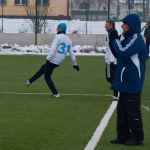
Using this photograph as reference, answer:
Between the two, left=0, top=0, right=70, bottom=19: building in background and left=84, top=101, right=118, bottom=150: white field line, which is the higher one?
left=0, top=0, right=70, bottom=19: building in background

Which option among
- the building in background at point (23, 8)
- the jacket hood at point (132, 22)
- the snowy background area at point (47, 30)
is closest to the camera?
the jacket hood at point (132, 22)

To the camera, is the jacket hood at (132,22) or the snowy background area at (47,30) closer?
the jacket hood at (132,22)

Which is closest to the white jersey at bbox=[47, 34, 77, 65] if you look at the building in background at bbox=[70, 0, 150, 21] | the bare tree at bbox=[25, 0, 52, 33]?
the bare tree at bbox=[25, 0, 52, 33]

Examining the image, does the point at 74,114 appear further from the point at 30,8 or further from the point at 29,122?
the point at 30,8

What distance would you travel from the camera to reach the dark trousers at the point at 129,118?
910cm

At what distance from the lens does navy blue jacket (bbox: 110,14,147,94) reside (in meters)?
8.97

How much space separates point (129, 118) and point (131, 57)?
0.87m

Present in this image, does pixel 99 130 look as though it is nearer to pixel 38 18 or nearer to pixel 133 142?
pixel 133 142

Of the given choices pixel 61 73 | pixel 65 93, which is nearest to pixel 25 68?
pixel 61 73

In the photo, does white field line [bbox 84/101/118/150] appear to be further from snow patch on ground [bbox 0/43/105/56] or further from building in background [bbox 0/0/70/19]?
building in background [bbox 0/0/70/19]

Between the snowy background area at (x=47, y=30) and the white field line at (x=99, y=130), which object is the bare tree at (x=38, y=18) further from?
the white field line at (x=99, y=130)

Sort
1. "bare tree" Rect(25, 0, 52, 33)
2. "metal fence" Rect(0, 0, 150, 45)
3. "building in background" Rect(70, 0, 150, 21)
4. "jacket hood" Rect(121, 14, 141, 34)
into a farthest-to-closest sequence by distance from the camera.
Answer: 1. "building in background" Rect(70, 0, 150, 21)
2. "metal fence" Rect(0, 0, 150, 45)
3. "bare tree" Rect(25, 0, 52, 33)
4. "jacket hood" Rect(121, 14, 141, 34)

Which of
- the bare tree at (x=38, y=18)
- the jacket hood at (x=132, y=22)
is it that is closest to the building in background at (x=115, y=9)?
the bare tree at (x=38, y=18)

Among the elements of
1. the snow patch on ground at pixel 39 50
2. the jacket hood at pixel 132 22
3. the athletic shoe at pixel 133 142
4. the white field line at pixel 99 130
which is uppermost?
the jacket hood at pixel 132 22
